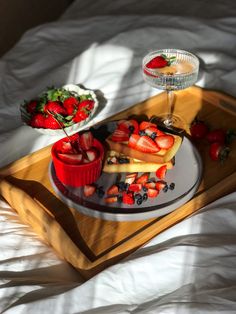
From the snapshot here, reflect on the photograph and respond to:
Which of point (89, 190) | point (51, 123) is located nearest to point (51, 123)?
point (51, 123)

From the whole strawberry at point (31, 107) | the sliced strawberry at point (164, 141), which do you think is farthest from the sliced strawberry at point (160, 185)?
the whole strawberry at point (31, 107)

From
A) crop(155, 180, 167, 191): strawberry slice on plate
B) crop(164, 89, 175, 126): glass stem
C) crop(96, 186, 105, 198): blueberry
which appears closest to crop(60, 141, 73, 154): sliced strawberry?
crop(96, 186, 105, 198): blueberry

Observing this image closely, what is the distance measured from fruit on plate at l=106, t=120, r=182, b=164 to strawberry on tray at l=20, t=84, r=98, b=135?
0.55 ft

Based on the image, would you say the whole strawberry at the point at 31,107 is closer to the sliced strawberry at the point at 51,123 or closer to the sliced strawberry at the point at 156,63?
the sliced strawberry at the point at 51,123

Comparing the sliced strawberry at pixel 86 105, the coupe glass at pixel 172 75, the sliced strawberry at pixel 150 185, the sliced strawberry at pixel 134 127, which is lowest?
the sliced strawberry at pixel 86 105

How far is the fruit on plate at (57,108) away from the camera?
133cm

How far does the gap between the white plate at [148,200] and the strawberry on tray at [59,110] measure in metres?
0.19

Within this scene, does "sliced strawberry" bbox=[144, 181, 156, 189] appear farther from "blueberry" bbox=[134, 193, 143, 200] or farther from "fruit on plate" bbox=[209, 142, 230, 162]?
"fruit on plate" bbox=[209, 142, 230, 162]

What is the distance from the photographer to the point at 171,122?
1322mm

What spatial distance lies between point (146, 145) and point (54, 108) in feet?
1.08

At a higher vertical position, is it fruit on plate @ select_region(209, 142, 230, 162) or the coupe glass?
the coupe glass

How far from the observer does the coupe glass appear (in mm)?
1291

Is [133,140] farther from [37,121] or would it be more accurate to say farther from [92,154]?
[37,121]

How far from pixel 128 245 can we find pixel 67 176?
0.76ft
